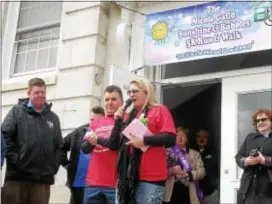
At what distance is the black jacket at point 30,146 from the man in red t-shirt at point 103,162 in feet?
2.25

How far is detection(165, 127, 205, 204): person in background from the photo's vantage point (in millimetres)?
5891

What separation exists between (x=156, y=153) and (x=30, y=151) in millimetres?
1692

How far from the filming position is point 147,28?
7887mm

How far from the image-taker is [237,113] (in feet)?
22.7

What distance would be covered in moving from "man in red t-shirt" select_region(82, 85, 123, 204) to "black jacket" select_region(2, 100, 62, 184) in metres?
0.69

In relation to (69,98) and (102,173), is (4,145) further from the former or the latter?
(69,98)

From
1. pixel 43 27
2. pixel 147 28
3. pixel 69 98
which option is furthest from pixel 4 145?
pixel 43 27

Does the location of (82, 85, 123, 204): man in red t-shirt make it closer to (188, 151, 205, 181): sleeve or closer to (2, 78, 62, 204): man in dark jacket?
(2, 78, 62, 204): man in dark jacket

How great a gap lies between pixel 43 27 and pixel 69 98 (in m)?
2.20

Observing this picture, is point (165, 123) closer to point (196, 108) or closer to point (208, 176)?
point (208, 176)

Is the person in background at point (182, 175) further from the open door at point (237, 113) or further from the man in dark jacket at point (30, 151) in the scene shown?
the man in dark jacket at point (30, 151)

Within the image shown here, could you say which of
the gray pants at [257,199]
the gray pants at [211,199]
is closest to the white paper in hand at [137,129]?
the gray pants at [257,199]

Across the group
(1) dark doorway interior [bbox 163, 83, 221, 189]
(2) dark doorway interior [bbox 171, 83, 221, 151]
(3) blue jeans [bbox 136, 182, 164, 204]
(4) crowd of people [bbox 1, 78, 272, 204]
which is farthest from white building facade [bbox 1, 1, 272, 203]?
(3) blue jeans [bbox 136, 182, 164, 204]

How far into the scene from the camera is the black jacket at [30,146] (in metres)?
5.19
